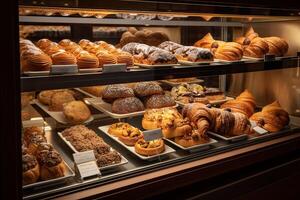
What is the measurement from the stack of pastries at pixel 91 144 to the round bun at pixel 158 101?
A: 395 mm

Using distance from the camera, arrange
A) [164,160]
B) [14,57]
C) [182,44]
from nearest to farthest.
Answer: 1. [14,57]
2. [164,160]
3. [182,44]

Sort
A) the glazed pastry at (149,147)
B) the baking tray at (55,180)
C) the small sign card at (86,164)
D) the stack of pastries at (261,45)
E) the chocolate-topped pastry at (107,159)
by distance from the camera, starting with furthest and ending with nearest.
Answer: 1. the stack of pastries at (261,45)
2. the glazed pastry at (149,147)
3. the chocolate-topped pastry at (107,159)
4. the small sign card at (86,164)
5. the baking tray at (55,180)

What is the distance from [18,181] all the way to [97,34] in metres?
0.90

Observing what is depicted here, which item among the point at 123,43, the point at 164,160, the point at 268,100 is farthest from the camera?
the point at 268,100

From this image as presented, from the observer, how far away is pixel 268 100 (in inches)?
89.9

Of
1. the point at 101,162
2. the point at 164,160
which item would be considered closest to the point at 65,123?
the point at 101,162

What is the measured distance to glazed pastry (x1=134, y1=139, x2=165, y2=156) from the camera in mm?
1462

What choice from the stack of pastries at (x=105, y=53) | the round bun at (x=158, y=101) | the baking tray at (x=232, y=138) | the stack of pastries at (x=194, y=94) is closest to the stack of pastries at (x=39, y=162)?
the stack of pastries at (x=105, y=53)

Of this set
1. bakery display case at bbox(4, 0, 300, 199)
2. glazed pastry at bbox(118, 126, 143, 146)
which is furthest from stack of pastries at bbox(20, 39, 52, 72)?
glazed pastry at bbox(118, 126, 143, 146)

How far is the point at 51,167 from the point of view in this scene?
1221 mm

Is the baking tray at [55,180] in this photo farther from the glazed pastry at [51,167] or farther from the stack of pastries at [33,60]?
the stack of pastries at [33,60]

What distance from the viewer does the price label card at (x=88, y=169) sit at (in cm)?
123

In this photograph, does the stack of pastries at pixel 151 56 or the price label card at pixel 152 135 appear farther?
the stack of pastries at pixel 151 56

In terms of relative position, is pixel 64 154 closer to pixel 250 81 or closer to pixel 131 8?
pixel 131 8
